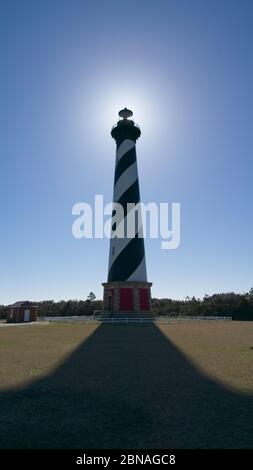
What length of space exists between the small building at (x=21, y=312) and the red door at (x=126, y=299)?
45.1 ft

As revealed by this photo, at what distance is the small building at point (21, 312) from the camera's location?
39.2m

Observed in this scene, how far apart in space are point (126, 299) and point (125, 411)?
87.2ft

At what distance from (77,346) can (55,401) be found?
347 inches

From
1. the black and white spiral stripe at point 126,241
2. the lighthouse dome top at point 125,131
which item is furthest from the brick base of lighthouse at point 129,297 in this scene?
the lighthouse dome top at point 125,131

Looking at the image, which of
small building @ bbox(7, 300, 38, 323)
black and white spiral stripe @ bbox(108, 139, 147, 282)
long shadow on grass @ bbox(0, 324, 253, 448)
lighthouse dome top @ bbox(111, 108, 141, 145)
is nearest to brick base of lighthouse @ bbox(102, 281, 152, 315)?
black and white spiral stripe @ bbox(108, 139, 147, 282)

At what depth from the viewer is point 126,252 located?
33.2 metres

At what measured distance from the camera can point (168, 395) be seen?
7.15 metres

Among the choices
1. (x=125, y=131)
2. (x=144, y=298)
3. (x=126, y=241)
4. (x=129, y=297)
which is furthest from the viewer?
(x=125, y=131)

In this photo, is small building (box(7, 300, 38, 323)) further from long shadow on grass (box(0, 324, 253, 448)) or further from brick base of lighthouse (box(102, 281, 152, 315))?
long shadow on grass (box(0, 324, 253, 448))

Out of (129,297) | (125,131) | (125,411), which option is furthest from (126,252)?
(125,411)

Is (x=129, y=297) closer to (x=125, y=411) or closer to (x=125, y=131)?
(x=125, y=131)
